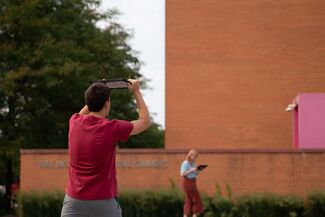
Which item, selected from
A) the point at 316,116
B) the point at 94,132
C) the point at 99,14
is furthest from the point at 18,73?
the point at 94,132

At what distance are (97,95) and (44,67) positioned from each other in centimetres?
3298

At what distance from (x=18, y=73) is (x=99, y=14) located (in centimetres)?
884

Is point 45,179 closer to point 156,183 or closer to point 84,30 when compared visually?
point 156,183

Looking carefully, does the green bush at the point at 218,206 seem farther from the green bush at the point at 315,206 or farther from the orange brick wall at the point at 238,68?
the orange brick wall at the point at 238,68

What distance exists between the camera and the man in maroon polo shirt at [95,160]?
22.0 feet

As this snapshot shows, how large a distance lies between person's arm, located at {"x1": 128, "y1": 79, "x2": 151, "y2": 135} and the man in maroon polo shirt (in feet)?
0.04

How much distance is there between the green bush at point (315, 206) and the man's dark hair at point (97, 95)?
11530 mm

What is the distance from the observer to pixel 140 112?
22.9 ft

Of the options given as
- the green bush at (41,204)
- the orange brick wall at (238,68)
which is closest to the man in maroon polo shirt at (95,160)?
the green bush at (41,204)

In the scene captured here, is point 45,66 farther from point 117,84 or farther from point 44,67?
point 117,84

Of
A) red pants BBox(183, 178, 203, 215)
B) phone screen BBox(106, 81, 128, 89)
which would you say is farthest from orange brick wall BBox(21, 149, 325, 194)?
phone screen BBox(106, 81, 128, 89)

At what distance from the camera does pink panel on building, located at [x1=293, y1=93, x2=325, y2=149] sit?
28266 millimetres

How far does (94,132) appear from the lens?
6.80 metres

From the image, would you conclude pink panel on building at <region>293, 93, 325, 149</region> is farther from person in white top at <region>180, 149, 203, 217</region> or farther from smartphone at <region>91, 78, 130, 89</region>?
smartphone at <region>91, 78, 130, 89</region>
